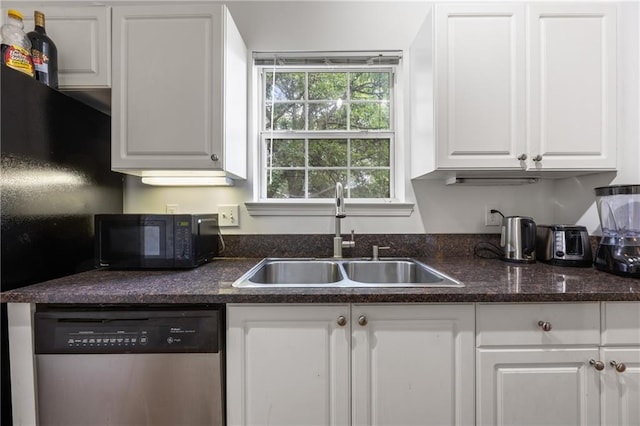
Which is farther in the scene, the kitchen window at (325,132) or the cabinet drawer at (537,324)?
the kitchen window at (325,132)

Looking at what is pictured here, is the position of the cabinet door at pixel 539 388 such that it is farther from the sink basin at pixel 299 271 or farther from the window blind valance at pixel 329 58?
the window blind valance at pixel 329 58

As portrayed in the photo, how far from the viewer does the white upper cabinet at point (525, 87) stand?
51.9 inches

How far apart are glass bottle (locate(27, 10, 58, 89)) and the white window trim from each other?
0.89 meters

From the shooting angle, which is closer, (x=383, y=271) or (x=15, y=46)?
(x=15, y=46)

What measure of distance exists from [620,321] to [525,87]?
3.32 feet

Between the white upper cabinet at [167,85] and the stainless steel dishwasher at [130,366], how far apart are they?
67 centimetres

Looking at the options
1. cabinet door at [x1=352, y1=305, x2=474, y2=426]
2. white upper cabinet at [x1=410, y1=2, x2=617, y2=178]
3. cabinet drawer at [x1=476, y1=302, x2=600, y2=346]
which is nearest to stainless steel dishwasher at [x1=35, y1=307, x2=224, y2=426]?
cabinet door at [x1=352, y1=305, x2=474, y2=426]

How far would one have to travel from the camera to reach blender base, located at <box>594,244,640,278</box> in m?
1.13

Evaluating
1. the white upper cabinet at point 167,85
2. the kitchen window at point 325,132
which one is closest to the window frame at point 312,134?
the kitchen window at point 325,132

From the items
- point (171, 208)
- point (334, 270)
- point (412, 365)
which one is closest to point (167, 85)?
point (171, 208)

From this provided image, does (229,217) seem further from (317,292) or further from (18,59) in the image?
(18,59)

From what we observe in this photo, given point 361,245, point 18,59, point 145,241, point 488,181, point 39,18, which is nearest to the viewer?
point 18,59

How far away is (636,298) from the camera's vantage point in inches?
38.2

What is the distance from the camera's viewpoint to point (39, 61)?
121cm
